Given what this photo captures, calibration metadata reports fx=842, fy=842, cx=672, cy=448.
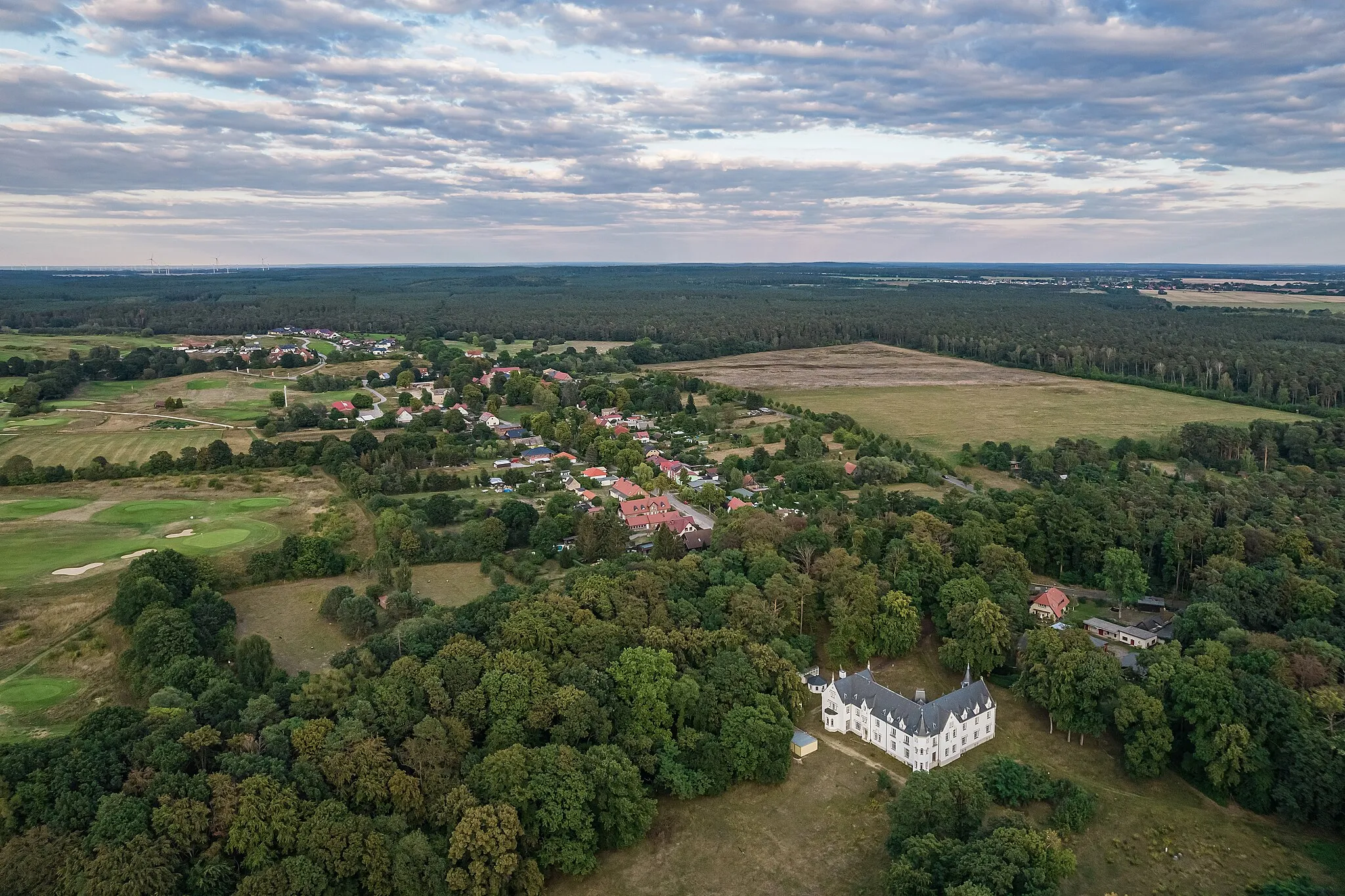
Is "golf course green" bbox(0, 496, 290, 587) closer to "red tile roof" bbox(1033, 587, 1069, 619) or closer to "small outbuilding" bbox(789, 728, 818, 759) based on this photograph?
"small outbuilding" bbox(789, 728, 818, 759)

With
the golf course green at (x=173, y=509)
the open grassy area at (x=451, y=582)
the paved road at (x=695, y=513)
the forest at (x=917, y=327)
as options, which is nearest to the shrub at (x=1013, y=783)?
the open grassy area at (x=451, y=582)

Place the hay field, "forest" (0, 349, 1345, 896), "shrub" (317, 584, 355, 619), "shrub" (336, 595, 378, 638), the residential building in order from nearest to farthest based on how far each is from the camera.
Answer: "forest" (0, 349, 1345, 896) < "shrub" (336, 595, 378, 638) < "shrub" (317, 584, 355, 619) < the residential building < the hay field

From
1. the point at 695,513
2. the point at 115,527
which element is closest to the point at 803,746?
the point at 695,513

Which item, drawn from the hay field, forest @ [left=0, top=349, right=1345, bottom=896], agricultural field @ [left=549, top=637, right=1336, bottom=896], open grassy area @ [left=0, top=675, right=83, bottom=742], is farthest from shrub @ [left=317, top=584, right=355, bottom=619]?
the hay field

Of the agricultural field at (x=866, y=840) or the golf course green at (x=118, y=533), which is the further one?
the golf course green at (x=118, y=533)

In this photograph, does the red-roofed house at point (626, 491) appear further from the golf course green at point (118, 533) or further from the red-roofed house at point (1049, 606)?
the red-roofed house at point (1049, 606)

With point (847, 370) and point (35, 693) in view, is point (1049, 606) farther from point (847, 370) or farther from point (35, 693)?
point (847, 370)

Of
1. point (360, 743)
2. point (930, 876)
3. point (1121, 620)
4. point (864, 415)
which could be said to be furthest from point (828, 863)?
point (864, 415)
